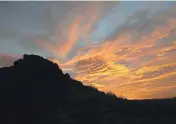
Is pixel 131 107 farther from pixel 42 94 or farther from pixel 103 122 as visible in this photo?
pixel 42 94

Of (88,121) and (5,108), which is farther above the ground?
(5,108)

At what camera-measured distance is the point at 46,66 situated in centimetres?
8269

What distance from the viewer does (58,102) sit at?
75438 mm

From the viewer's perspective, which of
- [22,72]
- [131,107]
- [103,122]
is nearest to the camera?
[103,122]

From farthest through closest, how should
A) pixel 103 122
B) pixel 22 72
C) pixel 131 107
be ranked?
pixel 22 72 → pixel 131 107 → pixel 103 122

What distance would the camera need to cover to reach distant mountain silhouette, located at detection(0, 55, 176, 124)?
234 ft

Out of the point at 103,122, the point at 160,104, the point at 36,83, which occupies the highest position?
the point at 36,83

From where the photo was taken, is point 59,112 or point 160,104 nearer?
point 59,112

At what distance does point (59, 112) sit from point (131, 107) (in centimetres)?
1636

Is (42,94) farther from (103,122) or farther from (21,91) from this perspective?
(103,122)

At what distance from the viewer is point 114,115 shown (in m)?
71.8

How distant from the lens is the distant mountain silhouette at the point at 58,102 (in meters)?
71.2

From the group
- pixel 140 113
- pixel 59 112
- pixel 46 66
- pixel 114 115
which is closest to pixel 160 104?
pixel 140 113

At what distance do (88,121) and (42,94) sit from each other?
13890 millimetres
